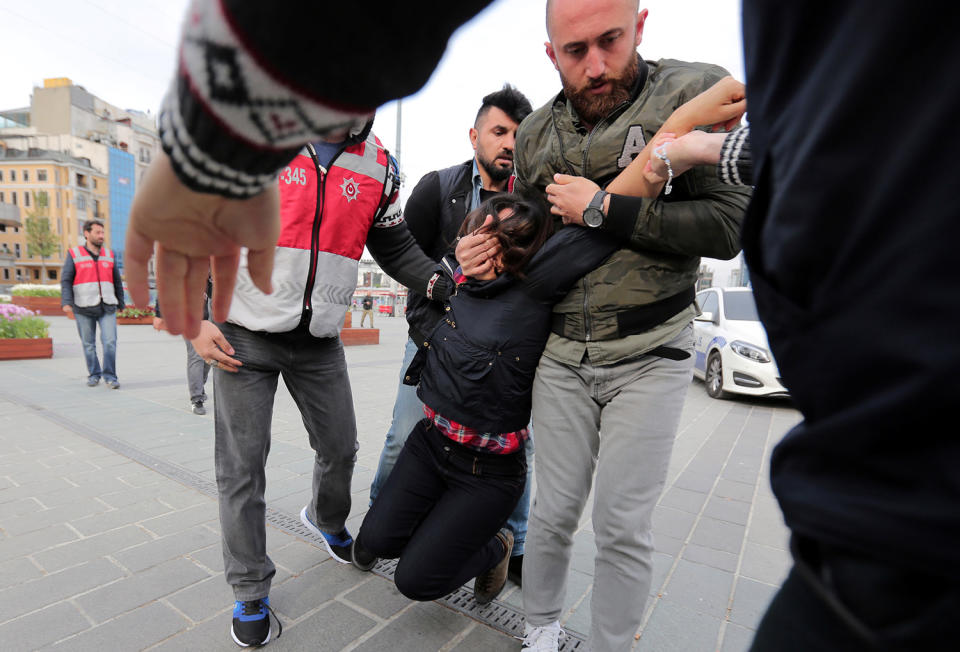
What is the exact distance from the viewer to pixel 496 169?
2719 mm

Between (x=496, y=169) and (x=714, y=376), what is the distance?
6.21 m

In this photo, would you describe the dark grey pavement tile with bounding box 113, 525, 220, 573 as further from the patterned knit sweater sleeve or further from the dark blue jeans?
the dark blue jeans

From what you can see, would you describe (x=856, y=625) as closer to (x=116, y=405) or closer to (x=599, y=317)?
(x=599, y=317)

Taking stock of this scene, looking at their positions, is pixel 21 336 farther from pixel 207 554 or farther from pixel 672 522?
pixel 672 522

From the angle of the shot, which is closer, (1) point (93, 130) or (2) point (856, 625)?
(2) point (856, 625)

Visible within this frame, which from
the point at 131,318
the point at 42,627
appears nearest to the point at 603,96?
the point at 42,627

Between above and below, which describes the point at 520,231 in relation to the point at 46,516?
above

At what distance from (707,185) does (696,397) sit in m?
6.75

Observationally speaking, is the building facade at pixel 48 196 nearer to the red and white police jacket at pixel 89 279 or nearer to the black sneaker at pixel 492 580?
the red and white police jacket at pixel 89 279

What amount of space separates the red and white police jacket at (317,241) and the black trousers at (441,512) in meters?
0.68

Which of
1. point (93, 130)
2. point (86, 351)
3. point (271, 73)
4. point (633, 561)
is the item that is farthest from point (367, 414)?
point (93, 130)

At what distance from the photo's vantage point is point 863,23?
0.46 m

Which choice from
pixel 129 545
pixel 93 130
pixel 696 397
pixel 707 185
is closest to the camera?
pixel 707 185

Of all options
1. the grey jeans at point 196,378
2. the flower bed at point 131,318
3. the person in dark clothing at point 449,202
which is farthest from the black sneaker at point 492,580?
the flower bed at point 131,318
